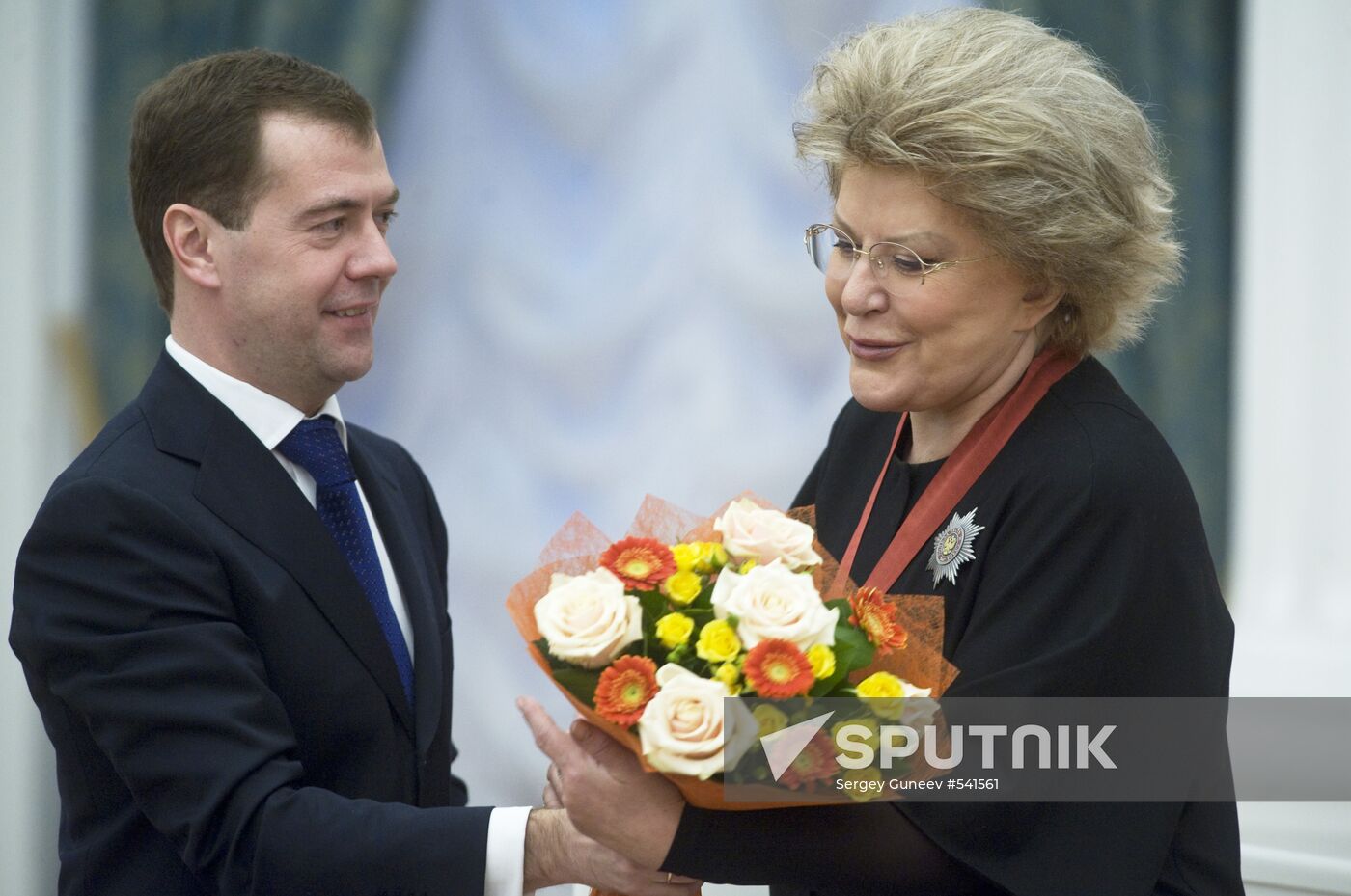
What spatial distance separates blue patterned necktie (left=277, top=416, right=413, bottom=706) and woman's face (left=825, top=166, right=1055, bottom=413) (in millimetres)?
867

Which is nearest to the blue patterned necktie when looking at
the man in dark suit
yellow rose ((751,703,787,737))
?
the man in dark suit

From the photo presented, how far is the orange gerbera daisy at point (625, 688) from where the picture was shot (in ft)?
5.71

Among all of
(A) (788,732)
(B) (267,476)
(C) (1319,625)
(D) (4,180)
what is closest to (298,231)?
(B) (267,476)

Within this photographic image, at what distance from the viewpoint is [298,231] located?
7.50 ft

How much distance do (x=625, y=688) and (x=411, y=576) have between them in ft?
2.67

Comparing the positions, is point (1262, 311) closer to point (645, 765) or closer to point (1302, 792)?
point (1302, 792)

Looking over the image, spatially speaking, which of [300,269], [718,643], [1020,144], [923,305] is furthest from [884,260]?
[300,269]

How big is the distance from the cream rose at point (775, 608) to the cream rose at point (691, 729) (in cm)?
9

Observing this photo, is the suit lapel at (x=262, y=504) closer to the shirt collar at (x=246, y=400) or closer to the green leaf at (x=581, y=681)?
the shirt collar at (x=246, y=400)

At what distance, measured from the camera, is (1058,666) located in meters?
1.86

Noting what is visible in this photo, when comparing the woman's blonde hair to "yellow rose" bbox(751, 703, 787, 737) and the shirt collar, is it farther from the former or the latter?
the shirt collar

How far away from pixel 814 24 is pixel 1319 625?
217cm

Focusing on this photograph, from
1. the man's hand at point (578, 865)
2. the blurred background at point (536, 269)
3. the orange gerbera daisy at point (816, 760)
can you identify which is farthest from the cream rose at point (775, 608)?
the blurred background at point (536, 269)

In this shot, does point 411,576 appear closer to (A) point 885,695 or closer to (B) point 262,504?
(B) point 262,504
